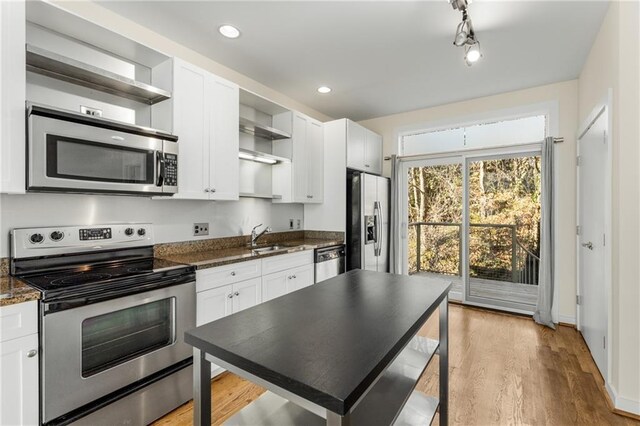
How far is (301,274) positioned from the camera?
3.24 metres

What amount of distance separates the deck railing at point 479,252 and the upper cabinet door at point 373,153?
1.07 meters

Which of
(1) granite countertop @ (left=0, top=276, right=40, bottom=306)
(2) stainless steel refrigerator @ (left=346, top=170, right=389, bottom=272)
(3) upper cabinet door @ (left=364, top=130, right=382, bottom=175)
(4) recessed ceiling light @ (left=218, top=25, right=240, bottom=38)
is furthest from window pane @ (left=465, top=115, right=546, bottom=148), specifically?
(1) granite countertop @ (left=0, top=276, right=40, bottom=306)

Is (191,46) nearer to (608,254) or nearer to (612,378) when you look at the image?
(608,254)

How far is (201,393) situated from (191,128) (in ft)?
6.88

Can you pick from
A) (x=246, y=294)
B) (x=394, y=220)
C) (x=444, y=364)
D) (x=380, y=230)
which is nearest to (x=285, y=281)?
(x=246, y=294)

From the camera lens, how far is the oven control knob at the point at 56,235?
195 centimetres

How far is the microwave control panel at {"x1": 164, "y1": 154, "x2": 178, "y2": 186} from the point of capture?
7.49ft

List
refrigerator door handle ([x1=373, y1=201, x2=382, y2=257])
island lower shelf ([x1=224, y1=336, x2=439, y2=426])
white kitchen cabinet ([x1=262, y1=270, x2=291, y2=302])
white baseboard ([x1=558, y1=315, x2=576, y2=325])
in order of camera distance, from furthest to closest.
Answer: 1. refrigerator door handle ([x1=373, y1=201, x2=382, y2=257])
2. white baseboard ([x1=558, y1=315, x2=576, y2=325])
3. white kitchen cabinet ([x1=262, y1=270, x2=291, y2=302])
4. island lower shelf ([x1=224, y1=336, x2=439, y2=426])

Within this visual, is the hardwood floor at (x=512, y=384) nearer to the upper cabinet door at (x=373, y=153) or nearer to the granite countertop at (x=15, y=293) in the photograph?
the granite countertop at (x=15, y=293)

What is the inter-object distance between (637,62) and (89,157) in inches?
141

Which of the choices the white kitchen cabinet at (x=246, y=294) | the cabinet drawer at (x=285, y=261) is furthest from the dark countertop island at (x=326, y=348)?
the cabinet drawer at (x=285, y=261)

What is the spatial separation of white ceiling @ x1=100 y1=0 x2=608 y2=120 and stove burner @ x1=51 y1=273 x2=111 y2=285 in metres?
1.99

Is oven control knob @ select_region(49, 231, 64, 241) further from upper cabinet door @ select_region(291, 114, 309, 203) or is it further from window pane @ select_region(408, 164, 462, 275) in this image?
window pane @ select_region(408, 164, 462, 275)

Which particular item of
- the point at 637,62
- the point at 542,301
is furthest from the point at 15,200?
the point at 542,301
